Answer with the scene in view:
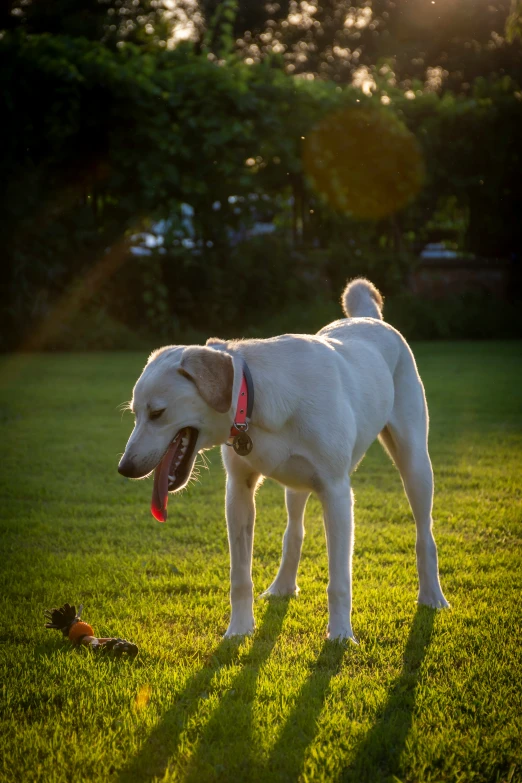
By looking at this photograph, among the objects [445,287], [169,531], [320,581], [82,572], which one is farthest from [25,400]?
[445,287]

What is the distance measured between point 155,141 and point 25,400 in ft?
26.3

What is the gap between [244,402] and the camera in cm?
384

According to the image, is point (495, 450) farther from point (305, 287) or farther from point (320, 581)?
point (305, 287)

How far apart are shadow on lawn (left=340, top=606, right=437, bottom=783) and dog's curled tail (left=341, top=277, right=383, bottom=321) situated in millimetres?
2489

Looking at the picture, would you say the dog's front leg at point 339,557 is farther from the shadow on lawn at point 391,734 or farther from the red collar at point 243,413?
the red collar at point 243,413

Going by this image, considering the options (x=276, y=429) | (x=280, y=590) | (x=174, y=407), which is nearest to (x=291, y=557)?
(x=280, y=590)

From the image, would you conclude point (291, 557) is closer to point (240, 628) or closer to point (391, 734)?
point (240, 628)

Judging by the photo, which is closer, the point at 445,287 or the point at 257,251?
the point at 257,251

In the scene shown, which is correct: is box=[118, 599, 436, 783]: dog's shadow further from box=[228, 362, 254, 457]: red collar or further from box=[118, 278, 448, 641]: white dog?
box=[228, 362, 254, 457]: red collar

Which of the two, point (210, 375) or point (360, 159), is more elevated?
point (360, 159)

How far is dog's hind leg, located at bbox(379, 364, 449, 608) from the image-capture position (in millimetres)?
4777

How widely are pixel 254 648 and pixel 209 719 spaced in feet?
2.54

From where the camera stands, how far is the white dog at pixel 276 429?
3.75 m

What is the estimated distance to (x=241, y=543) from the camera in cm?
436
